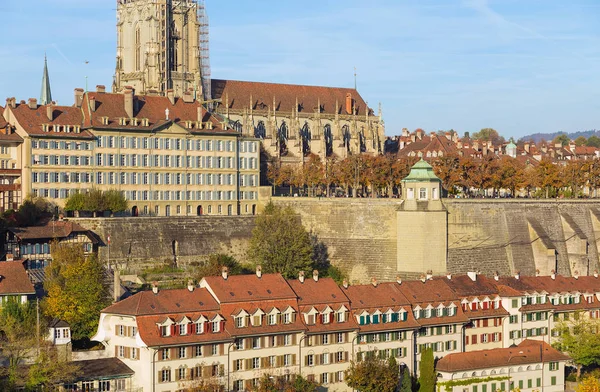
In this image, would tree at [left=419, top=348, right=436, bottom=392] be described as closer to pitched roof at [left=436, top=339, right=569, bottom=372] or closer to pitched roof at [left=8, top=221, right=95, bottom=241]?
pitched roof at [left=436, top=339, right=569, bottom=372]

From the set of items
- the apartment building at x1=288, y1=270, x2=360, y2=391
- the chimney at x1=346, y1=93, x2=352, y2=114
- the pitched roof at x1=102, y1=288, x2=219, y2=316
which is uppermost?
the chimney at x1=346, y1=93, x2=352, y2=114

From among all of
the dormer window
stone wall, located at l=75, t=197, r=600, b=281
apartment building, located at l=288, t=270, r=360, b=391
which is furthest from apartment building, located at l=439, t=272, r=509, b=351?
the dormer window

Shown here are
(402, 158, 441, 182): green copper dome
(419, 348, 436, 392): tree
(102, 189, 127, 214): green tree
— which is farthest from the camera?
(102, 189, 127, 214): green tree

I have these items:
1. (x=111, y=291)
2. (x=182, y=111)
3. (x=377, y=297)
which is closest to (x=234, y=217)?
(x=182, y=111)

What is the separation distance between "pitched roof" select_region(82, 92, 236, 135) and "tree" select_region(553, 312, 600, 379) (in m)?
36.9

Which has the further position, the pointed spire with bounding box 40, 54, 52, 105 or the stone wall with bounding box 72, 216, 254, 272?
the pointed spire with bounding box 40, 54, 52, 105

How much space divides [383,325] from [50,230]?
28.1 m

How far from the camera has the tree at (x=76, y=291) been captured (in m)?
76.8

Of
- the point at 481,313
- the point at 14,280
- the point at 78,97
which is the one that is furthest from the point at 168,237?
the point at 481,313

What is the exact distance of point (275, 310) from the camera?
7162 cm

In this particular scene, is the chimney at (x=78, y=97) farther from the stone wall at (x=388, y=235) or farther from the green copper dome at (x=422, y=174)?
the green copper dome at (x=422, y=174)

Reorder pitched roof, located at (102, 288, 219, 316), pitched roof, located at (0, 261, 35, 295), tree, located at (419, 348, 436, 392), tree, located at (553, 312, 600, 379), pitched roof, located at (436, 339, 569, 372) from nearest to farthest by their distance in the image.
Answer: pitched roof, located at (102, 288, 219, 316) → tree, located at (419, 348, 436, 392) → pitched roof, located at (436, 339, 569, 372) → pitched roof, located at (0, 261, 35, 295) → tree, located at (553, 312, 600, 379)

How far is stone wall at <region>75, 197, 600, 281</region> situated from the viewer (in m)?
97.2

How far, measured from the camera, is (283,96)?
461ft
